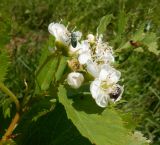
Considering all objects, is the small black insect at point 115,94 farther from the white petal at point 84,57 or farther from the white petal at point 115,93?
the white petal at point 84,57

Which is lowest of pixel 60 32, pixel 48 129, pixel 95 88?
pixel 48 129

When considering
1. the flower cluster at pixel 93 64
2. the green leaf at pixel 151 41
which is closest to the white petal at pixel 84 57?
the flower cluster at pixel 93 64

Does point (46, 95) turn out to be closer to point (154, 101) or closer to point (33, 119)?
point (33, 119)

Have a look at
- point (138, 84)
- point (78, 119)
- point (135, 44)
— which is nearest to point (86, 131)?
point (78, 119)

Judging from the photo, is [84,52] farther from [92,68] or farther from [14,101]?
[14,101]

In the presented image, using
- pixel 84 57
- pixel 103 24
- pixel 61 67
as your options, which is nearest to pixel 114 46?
pixel 103 24

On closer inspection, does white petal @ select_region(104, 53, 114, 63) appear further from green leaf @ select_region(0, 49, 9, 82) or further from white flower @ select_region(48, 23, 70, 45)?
green leaf @ select_region(0, 49, 9, 82)
